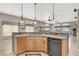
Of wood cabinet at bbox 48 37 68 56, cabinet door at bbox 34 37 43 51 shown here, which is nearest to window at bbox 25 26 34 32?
cabinet door at bbox 34 37 43 51

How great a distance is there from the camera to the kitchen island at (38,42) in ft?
5.24

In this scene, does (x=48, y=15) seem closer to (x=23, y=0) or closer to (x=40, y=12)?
(x=40, y=12)

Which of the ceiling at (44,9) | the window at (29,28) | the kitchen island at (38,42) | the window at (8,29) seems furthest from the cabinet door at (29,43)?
the ceiling at (44,9)

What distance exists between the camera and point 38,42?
184 cm

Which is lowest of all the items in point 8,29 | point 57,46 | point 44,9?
point 57,46

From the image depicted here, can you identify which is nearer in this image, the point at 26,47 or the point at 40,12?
the point at 26,47

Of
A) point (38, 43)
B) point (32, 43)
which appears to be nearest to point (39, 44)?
point (38, 43)

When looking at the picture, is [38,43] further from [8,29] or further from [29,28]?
[8,29]

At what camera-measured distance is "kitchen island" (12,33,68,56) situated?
1.60 metres

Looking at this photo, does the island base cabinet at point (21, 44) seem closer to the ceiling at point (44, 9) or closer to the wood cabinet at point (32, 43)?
the wood cabinet at point (32, 43)

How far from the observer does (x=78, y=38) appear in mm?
1248

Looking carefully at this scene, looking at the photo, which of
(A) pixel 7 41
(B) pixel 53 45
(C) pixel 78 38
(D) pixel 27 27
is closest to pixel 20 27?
(D) pixel 27 27

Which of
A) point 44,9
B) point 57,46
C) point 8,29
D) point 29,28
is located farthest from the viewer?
point 44,9

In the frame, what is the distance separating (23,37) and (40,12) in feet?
1.94
